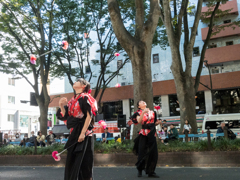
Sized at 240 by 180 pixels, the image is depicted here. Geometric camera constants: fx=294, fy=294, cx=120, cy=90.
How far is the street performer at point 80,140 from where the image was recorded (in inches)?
162

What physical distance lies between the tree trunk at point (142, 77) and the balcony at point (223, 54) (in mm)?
20159

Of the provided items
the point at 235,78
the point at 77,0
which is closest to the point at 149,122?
the point at 77,0

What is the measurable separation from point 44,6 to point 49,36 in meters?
2.03

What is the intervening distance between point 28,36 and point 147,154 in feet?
46.4

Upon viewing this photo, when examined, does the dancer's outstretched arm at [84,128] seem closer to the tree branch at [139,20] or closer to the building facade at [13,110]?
the tree branch at [139,20]

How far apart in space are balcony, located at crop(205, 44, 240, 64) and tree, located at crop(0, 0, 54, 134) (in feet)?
53.9

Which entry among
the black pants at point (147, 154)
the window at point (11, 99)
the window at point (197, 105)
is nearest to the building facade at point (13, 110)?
the window at point (11, 99)

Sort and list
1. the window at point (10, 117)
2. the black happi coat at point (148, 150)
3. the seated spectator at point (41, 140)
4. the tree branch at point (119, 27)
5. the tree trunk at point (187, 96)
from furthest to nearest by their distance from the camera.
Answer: the window at point (10, 117) → the seated spectator at point (41, 140) → the tree trunk at point (187, 96) → the tree branch at point (119, 27) → the black happi coat at point (148, 150)

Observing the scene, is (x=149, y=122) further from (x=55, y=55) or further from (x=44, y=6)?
(x=55, y=55)

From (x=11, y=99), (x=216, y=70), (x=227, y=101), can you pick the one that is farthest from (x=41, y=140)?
(x=11, y=99)

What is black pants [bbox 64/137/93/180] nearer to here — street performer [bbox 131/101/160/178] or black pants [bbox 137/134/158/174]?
street performer [bbox 131/101/160/178]

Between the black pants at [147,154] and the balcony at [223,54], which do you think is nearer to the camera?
the black pants at [147,154]

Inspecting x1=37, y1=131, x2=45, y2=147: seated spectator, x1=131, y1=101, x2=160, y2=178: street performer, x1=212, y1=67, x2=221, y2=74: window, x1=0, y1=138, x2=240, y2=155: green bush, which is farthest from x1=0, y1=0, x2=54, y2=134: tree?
x1=212, y1=67, x2=221, y2=74: window

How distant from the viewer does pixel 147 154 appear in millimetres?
6410
